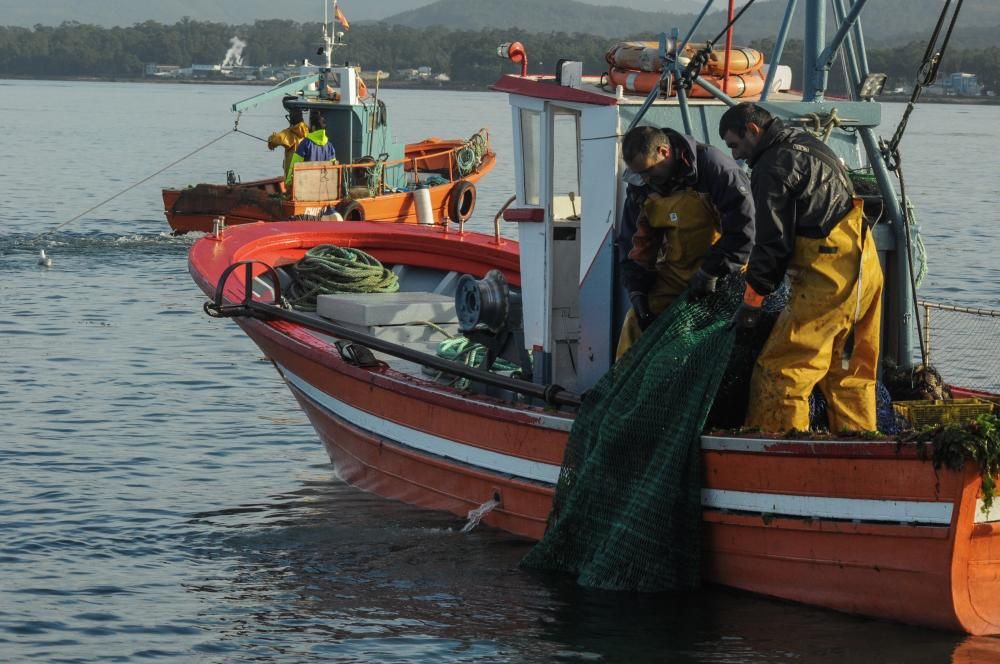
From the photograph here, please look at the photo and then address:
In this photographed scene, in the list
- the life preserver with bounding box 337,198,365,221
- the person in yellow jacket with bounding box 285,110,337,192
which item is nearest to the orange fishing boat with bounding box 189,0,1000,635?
the life preserver with bounding box 337,198,365,221

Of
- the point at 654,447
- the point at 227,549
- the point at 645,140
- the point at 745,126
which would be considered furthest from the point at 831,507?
the point at 227,549

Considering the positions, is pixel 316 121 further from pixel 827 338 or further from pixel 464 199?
pixel 827 338

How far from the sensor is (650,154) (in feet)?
24.5

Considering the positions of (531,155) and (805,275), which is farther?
(531,155)

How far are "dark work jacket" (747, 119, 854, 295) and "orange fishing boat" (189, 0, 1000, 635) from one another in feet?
2.55

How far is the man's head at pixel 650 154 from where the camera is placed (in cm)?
746

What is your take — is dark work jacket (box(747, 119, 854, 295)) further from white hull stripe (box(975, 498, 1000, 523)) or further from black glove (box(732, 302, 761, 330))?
white hull stripe (box(975, 498, 1000, 523))

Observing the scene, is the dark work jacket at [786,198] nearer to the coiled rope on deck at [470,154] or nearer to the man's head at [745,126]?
the man's head at [745,126]

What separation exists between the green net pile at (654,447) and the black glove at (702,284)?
10cm

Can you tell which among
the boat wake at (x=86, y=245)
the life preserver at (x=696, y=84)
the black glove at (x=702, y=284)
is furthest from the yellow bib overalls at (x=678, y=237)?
the boat wake at (x=86, y=245)

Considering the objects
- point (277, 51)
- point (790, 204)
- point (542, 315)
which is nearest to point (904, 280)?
point (790, 204)

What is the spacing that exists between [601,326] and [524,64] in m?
1.87

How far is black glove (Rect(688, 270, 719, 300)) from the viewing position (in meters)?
7.45

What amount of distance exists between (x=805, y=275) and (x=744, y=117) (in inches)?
31.2
